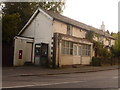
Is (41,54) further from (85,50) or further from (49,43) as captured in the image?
(85,50)

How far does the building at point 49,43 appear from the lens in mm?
26641

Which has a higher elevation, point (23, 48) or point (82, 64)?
point (23, 48)

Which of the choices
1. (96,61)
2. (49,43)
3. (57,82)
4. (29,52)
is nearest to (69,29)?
(49,43)

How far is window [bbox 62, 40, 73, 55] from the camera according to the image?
27656 millimetres

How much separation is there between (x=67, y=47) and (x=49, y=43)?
2167 mm

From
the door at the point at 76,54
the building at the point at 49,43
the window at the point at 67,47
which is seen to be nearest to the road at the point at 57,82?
→ the building at the point at 49,43

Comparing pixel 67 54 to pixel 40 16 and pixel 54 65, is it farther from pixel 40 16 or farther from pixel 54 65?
pixel 40 16

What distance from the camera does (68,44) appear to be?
93.5 ft

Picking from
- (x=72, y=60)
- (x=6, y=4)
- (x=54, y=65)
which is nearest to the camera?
(x=54, y=65)

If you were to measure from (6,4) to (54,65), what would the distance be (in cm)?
1757

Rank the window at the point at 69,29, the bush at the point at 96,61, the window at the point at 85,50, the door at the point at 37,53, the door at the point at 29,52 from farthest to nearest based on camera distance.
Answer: the bush at the point at 96,61 → the window at the point at 85,50 → the window at the point at 69,29 → the door at the point at 29,52 → the door at the point at 37,53

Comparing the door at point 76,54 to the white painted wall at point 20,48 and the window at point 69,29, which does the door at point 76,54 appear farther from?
the white painted wall at point 20,48

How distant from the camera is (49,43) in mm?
27688

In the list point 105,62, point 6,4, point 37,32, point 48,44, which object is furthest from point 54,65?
point 6,4
